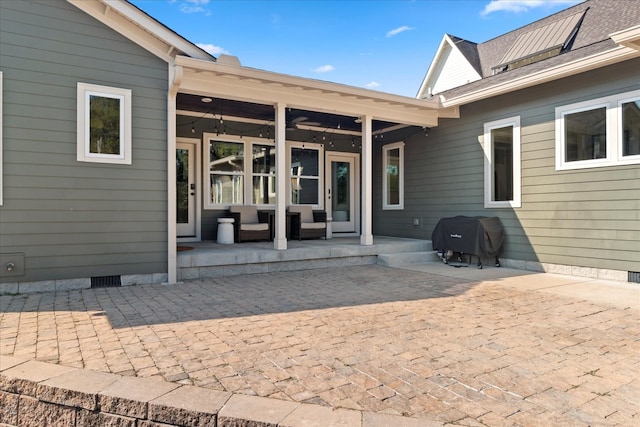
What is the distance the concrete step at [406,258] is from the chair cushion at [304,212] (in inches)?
87.8

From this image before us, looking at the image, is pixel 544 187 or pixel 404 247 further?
pixel 404 247

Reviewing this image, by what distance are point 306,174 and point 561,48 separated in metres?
6.11

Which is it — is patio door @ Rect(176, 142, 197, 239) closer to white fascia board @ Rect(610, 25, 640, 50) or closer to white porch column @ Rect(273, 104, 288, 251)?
white porch column @ Rect(273, 104, 288, 251)

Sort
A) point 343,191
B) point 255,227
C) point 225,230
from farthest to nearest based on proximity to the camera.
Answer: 1. point 343,191
2. point 255,227
3. point 225,230

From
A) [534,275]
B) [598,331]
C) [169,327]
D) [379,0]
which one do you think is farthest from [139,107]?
[379,0]

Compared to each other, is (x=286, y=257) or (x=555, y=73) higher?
(x=555, y=73)

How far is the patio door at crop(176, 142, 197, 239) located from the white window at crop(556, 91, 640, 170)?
653cm

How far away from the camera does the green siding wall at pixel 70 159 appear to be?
15.1 ft

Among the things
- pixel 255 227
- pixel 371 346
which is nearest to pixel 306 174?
pixel 255 227

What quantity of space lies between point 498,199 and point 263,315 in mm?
5021

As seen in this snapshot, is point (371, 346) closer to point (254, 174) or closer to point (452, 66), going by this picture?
point (254, 174)

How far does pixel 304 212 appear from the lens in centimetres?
886

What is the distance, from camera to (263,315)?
375cm

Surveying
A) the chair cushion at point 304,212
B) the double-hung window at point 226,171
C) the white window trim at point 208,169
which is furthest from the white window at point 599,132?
the white window trim at point 208,169
